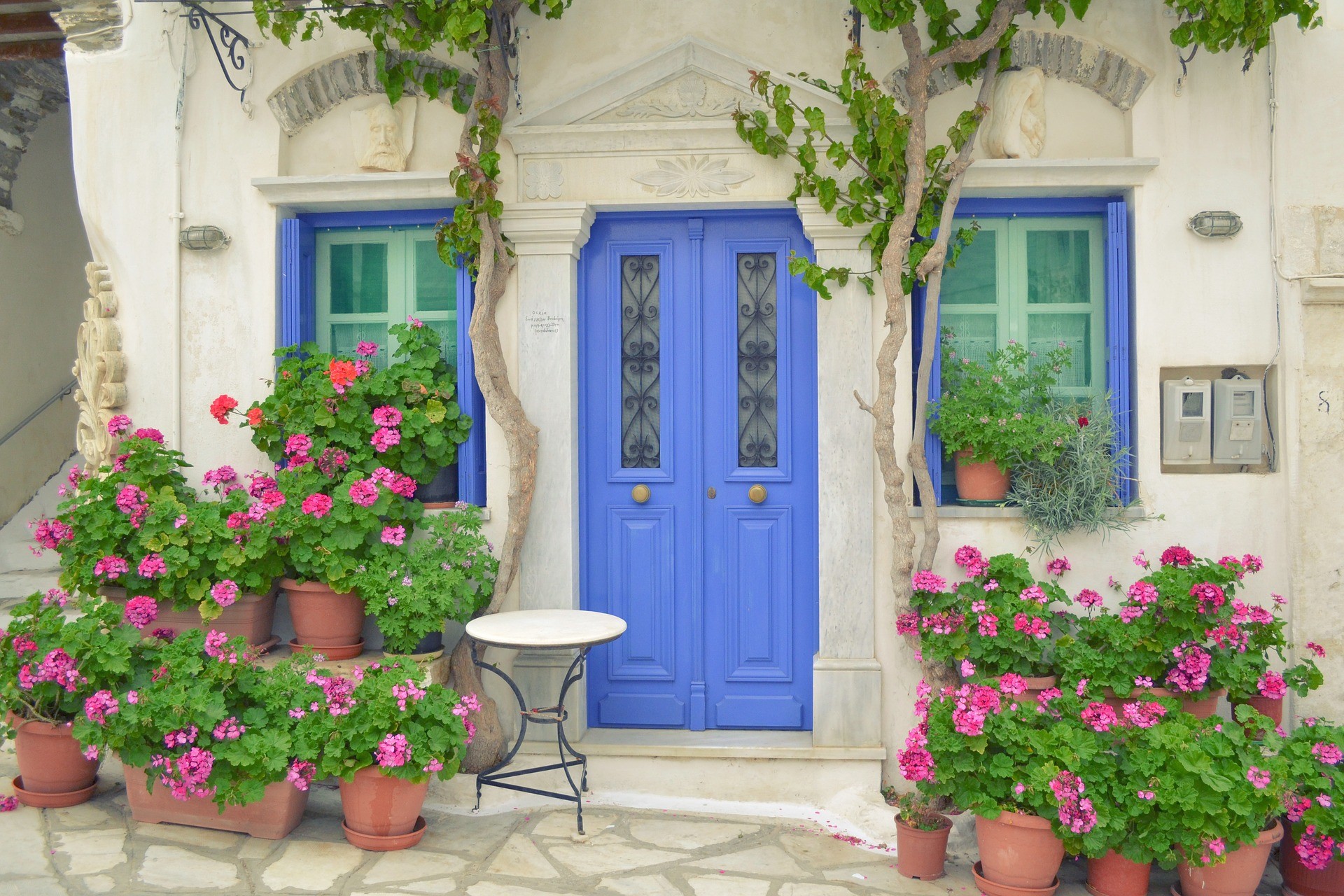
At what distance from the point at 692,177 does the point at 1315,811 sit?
11.7 feet

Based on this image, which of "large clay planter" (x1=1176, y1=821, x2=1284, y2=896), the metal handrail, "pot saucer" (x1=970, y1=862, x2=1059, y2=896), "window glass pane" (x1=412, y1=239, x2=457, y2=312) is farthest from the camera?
the metal handrail

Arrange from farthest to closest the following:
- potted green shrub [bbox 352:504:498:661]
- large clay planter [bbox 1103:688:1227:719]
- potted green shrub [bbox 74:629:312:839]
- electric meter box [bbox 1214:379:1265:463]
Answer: electric meter box [bbox 1214:379:1265:463] → potted green shrub [bbox 352:504:498:661] → large clay planter [bbox 1103:688:1227:719] → potted green shrub [bbox 74:629:312:839]

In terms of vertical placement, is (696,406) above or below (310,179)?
below

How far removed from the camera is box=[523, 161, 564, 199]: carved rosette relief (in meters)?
4.70

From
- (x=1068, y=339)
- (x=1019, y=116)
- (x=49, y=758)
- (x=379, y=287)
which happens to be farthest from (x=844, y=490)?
(x=49, y=758)

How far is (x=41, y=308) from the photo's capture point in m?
7.45

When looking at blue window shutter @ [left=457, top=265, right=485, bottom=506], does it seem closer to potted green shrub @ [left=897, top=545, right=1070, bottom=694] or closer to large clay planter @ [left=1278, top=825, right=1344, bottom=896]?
potted green shrub @ [left=897, top=545, right=1070, bottom=694]

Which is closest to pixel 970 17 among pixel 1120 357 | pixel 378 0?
pixel 1120 357

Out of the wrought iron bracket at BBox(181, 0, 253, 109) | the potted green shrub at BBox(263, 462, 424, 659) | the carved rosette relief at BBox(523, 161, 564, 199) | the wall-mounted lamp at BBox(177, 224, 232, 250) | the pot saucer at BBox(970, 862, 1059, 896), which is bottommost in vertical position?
the pot saucer at BBox(970, 862, 1059, 896)

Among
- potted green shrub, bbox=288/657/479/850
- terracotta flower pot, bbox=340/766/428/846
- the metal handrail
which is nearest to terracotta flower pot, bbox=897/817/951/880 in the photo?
potted green shrub, bbox=288/657/479/850

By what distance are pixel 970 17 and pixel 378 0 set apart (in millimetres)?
2762

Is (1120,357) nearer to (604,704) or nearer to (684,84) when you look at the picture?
(684,84)

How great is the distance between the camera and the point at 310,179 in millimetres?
4797

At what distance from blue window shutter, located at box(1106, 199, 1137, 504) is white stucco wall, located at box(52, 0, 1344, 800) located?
0.24 feet
